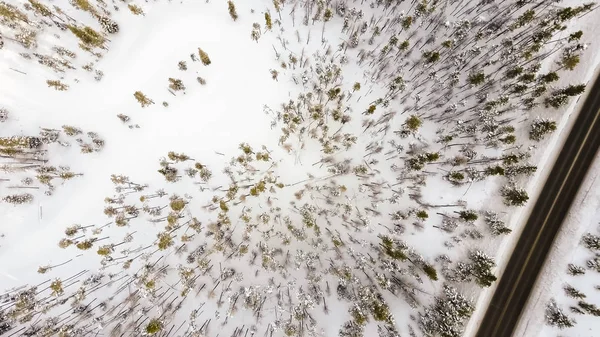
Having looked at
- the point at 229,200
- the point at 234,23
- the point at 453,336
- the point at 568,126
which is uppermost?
the point at 234,23

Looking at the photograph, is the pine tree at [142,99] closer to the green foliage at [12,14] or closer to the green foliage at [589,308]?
the green foliage at [12,14]

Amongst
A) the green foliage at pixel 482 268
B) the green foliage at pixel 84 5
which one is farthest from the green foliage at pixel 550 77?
the green foliage at pixel 84 5

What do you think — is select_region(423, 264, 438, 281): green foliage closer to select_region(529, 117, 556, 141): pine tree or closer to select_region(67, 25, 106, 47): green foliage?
select_region(529, 117, 556, 141): pine tree

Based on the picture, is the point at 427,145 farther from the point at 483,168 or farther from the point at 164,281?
the point at 164,281

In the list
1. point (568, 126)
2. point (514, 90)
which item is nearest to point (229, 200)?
point (514, 90)

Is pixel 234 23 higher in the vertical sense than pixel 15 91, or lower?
lower
